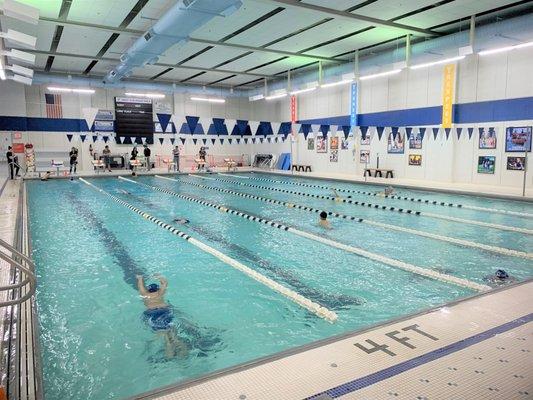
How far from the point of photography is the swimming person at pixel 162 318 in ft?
11.4

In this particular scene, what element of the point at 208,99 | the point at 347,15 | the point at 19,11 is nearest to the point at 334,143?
the point at 208,99

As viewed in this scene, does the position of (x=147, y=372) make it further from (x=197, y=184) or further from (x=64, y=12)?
(x=197, y=184)

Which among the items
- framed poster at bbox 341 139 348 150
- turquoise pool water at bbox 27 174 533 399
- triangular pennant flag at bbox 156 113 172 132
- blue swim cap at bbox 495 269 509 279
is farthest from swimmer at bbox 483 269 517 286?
triangular pennant flag at bbox 156 113 172 132

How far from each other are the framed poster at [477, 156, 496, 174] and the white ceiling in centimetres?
503

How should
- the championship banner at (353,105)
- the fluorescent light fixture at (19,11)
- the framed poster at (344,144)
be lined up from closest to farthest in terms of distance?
the fluorescent light fixture at (19,11) → the championship banner at (353,105) → the framed poster at (344,144)

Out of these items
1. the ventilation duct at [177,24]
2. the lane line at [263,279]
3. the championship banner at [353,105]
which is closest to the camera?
the lane line at [263,279]

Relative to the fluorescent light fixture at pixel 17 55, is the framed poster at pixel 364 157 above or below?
below

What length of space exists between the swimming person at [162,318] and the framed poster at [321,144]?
18432 mm

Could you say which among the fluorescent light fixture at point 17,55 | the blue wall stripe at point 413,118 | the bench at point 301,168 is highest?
the fluorescent light fixture at point 17,55

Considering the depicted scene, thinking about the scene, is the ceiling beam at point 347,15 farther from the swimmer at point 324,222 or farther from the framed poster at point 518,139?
the swimmer at point 324,222

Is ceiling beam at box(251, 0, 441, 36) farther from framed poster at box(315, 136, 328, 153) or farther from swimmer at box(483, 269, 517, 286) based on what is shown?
framed poster at box(315, 136, 328, 153)

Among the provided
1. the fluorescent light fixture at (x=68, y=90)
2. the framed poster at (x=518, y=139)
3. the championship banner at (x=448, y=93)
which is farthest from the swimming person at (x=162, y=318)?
the fluorescent light fixture at (x=68, y=90)

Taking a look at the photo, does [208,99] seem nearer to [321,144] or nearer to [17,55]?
[321,144]

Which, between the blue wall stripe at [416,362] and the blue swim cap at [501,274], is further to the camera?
the blue swim cap at [501,274]
